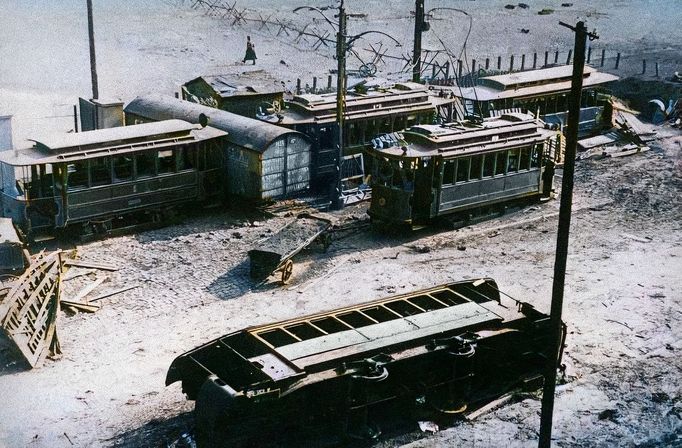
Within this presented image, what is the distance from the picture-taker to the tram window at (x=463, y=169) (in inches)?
912

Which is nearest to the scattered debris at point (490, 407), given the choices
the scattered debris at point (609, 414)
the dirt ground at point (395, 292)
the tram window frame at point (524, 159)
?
the dirt ground at point (395, 292)

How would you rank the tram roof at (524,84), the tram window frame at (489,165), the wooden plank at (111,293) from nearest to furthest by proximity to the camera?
the wooden plank at (111,293), the tram window frame at (489,165), the tram roof at (524,84)

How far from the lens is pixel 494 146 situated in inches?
930

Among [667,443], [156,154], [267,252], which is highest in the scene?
[156,154]

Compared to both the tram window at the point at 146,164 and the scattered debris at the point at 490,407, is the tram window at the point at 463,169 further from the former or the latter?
the scattered debris at the point at 490,407

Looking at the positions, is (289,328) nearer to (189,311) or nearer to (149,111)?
(189,311)

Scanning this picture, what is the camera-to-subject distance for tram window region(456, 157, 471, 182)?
23156 millimetres

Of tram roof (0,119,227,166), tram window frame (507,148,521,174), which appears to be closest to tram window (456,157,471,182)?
tram window frame (507,148,521,174)

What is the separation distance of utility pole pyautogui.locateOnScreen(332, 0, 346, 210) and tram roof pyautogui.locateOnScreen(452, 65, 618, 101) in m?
7.76

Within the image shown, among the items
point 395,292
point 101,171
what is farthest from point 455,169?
point 101,171

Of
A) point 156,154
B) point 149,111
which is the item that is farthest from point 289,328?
point 149,111

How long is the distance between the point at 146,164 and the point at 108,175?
1.24 m

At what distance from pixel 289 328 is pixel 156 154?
1006cm

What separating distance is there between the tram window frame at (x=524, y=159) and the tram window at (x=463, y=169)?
235 centimetres
